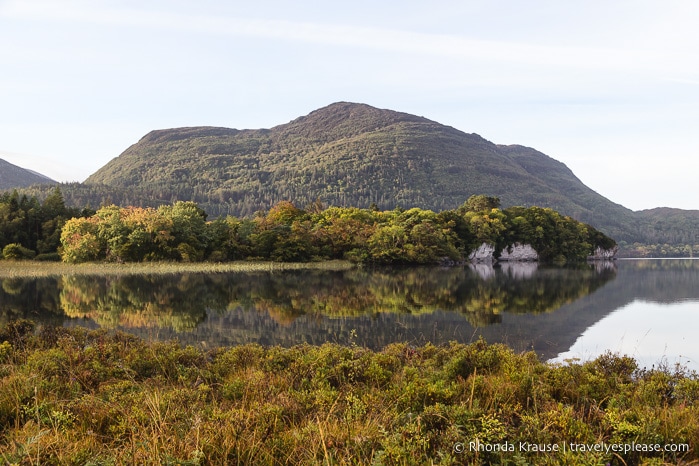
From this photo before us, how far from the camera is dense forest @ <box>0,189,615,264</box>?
54.9 metres

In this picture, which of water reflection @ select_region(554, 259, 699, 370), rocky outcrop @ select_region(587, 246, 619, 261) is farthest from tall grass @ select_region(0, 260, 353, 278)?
Result: rocky outcrop @ select_region(587, 246, 619, 261)

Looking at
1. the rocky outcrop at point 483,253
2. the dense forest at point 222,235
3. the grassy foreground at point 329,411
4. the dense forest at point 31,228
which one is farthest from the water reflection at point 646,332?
the dense forest at point 31,228

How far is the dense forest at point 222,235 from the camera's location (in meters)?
54.9

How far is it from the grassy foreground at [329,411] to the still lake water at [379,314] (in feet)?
13.1

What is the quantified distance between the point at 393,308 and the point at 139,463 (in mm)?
17836

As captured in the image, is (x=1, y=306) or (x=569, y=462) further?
(x=1, y=306)

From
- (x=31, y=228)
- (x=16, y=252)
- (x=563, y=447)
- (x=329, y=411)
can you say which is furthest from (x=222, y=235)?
(x=563, y=447)

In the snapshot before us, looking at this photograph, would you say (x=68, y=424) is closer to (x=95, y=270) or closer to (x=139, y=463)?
(x=139, y=463)

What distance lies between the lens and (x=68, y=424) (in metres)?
5.44

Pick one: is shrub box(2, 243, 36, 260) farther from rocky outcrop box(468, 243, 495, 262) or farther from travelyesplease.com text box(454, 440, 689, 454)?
rocky outcrop box(468, 243, 495, 262)

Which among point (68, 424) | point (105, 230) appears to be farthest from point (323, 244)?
point (68, 424)

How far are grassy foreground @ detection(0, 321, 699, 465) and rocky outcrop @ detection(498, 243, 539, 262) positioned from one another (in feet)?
290

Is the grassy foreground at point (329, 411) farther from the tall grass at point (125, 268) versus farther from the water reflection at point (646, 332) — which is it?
the tall grass at point (125, 268)

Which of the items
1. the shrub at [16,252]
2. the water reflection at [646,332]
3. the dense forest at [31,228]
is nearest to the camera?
the water reflection at [646,332]
